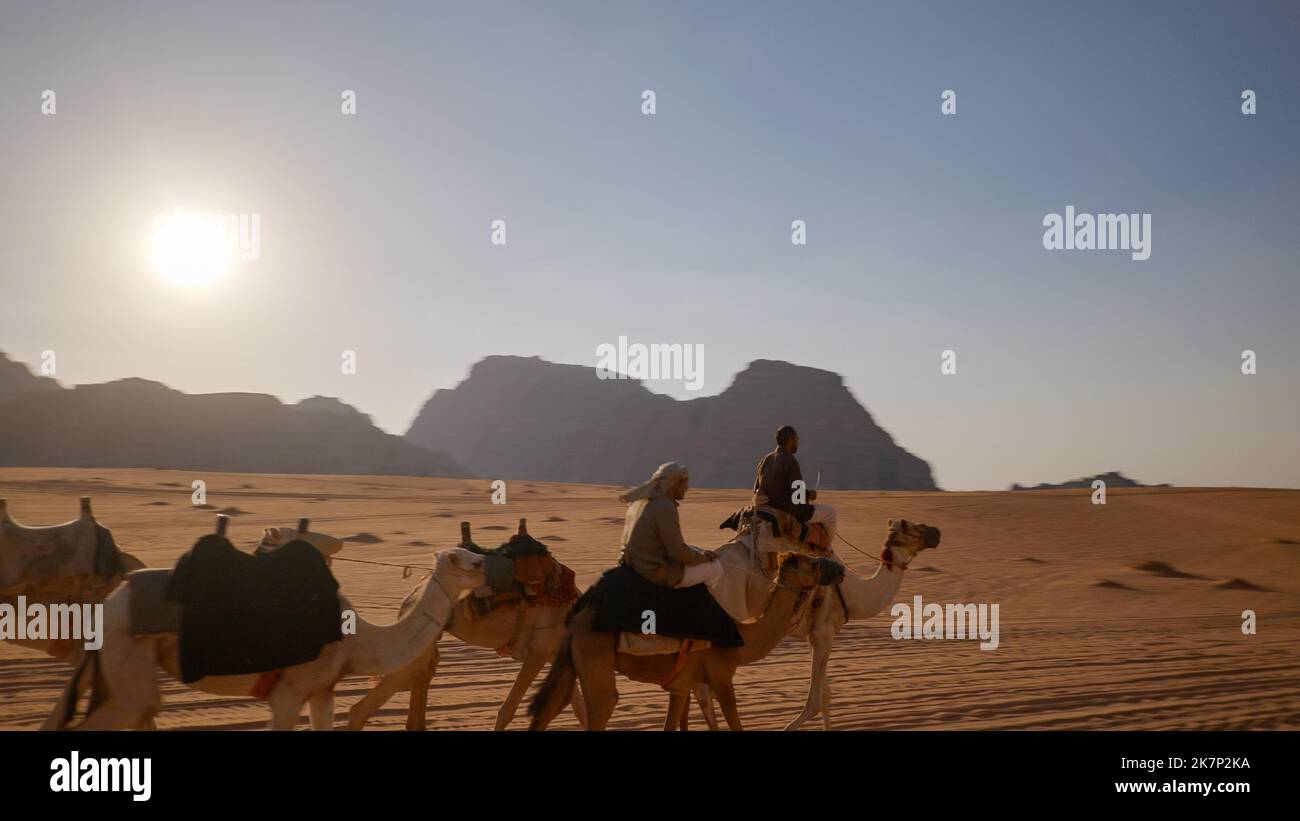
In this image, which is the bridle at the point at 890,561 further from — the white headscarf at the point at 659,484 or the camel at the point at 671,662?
the white headscarf at the point at 659,484

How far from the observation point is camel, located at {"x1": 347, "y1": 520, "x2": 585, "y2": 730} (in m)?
8.14

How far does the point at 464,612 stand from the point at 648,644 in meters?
2.06

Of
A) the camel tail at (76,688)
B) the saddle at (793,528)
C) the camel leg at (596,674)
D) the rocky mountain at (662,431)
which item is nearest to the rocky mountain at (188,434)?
the rocky mountain at (662,431)

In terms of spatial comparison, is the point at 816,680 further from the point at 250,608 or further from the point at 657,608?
the point at 250,608

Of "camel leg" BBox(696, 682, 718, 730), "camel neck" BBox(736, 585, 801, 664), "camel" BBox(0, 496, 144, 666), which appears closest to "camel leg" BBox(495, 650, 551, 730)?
"camel leg" BBox(696, 682, 718, 730)

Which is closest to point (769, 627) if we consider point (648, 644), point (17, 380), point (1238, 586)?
point (648, 644)

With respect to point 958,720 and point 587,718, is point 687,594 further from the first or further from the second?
point 958,720

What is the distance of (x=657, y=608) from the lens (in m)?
7.51

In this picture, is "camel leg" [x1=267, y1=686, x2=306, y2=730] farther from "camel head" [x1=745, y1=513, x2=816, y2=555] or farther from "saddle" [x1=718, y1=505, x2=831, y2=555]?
"camel head" [x1=745, y1=513, x2=816, y2=555]

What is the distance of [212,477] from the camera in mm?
59656

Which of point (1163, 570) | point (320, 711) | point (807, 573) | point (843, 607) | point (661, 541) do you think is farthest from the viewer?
point (1163, 570)

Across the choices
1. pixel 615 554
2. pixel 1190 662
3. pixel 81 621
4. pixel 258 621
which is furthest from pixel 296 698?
pixel 615 554

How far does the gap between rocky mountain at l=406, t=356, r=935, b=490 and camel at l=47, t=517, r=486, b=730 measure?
108m
